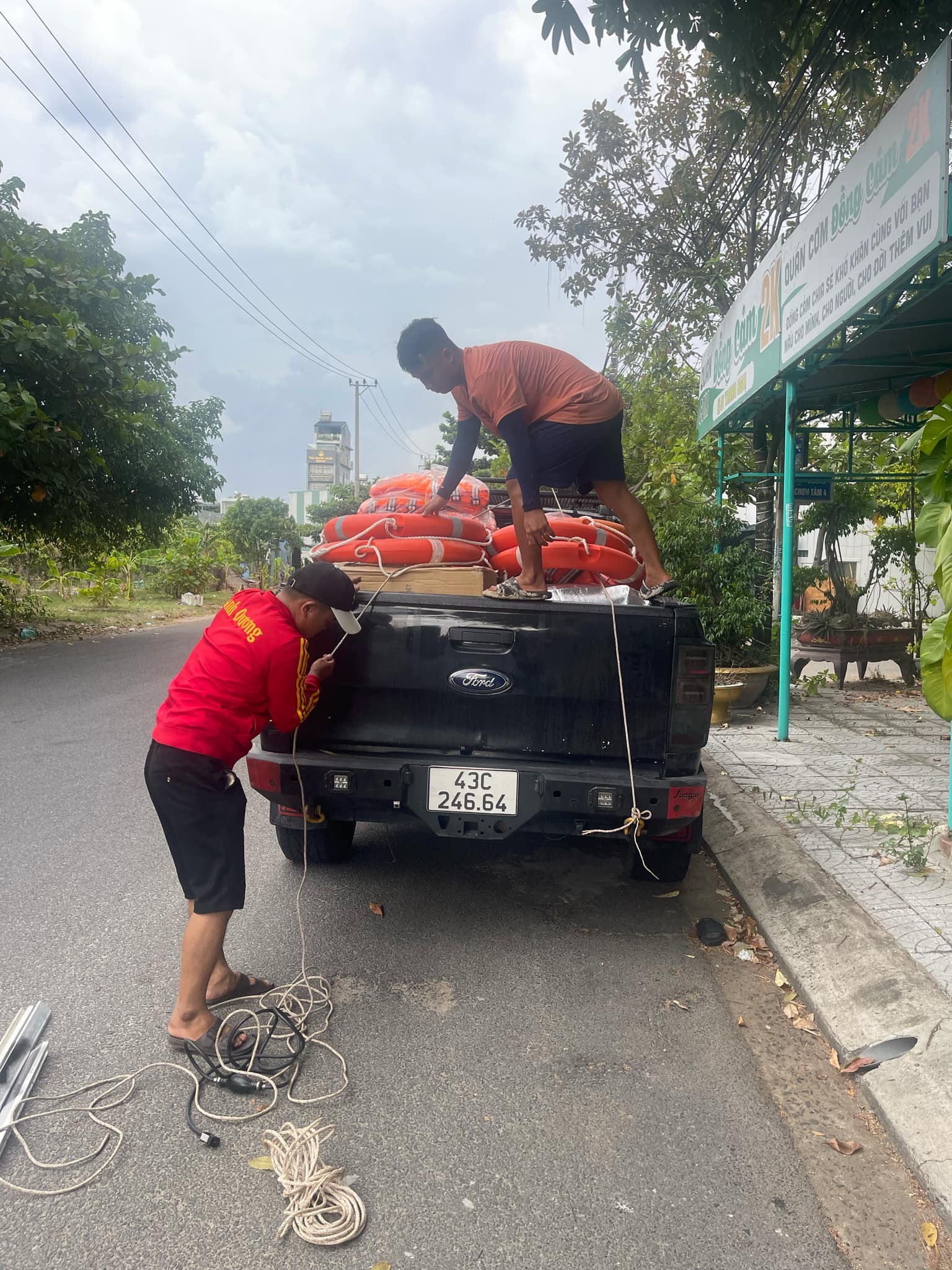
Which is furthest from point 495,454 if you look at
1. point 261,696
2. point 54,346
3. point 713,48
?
point 261,696

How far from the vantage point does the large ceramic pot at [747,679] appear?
8.56m

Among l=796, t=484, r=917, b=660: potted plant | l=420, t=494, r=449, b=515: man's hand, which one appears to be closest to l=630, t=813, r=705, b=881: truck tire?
l=420, t=494, r=449, b=515: man's hand

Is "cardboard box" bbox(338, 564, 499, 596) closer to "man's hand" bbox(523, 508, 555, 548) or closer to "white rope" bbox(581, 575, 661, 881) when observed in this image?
"man's hand" bbox(523, 508, 555, 548)

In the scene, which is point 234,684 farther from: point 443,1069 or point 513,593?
point 443,1069

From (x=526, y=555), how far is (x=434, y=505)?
2.88 ft

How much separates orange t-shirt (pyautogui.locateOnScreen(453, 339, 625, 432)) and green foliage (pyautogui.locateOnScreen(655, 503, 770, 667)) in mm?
4968

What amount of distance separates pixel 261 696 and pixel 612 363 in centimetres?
1315

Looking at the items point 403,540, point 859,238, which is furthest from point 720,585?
point 403,540

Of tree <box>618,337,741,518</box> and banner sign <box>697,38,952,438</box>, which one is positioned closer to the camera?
banner sign <box>697,38,952,438</box>

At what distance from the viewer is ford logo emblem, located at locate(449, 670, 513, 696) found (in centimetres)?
345

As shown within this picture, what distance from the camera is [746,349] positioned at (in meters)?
7.93

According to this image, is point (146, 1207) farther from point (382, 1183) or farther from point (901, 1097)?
point (901, 1097)

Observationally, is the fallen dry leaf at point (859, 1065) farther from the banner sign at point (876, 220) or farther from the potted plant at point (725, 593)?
the potted plant at point (725, 593)

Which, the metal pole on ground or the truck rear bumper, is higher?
the metal pole on ground
